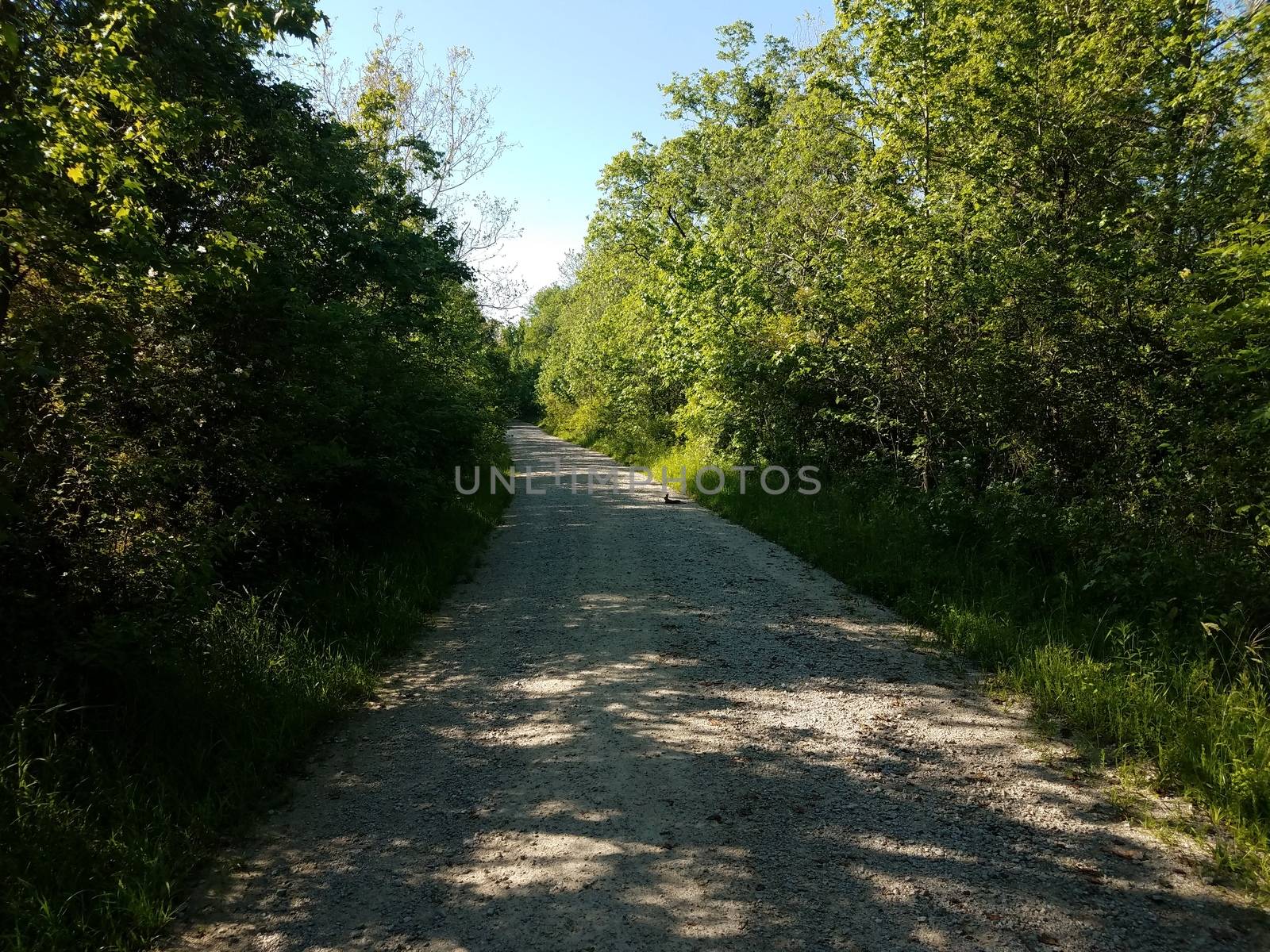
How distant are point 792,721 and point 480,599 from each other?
395cm

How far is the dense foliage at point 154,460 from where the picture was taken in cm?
331

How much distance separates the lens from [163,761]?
12.2 feet

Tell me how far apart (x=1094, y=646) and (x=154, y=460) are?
7.04m

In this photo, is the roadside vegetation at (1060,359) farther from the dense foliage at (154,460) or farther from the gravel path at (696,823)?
the dense foliage at (154,460)

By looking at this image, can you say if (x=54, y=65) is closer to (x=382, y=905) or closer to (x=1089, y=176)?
(x=382, y=905)

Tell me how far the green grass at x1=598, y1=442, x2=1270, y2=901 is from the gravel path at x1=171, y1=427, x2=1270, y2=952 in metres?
0.41

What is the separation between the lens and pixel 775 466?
13195 millimetres

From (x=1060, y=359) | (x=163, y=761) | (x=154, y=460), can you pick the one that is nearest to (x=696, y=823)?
(x=163, y=761)

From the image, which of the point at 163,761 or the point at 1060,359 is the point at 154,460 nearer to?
the point at 163,761

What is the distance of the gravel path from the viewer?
2.72m

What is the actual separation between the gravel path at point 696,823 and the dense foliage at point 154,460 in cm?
57

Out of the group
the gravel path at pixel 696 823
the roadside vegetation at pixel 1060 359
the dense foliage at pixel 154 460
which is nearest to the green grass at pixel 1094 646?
the roadside vegetation at pixel 1060 359

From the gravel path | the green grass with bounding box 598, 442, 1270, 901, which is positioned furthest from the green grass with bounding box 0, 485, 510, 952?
the green grass with bounding box 598, 442, 1270, 901

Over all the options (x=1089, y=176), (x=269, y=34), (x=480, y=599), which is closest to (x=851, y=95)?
(x=1089, y=176)
